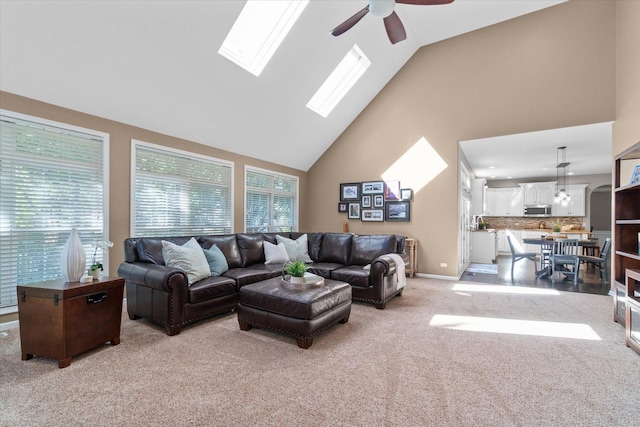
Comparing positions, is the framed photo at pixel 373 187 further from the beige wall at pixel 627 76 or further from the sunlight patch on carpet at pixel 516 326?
the beige wall at pixel 627 76

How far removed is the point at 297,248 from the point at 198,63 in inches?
122

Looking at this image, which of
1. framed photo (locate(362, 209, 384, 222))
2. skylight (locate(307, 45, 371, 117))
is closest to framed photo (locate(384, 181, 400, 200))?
framed photo (locate(362, 209, 384, 222))

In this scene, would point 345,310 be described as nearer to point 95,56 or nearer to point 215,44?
point 215,44

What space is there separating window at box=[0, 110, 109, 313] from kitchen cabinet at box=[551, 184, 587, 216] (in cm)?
1172

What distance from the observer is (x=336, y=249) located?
501 centimetres

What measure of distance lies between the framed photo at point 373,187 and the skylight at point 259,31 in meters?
3.36

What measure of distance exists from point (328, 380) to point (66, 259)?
2439mm

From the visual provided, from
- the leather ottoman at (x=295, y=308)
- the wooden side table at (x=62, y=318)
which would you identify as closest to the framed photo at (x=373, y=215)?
the leather ottoman at (x=295, y=308)

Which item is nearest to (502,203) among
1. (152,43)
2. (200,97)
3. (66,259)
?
(200,97)

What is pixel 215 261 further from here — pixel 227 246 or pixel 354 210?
pixel 354 210

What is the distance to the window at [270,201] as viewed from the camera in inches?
238

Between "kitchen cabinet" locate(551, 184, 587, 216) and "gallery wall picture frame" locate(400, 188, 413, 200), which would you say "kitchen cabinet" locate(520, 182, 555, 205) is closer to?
"kitchen cabinet" locate(551, 184, 587, 216)

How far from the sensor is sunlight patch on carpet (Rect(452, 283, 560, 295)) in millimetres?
4735

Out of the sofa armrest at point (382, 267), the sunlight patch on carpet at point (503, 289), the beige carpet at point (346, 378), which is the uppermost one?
the sofa armrest at point (382, 267)
